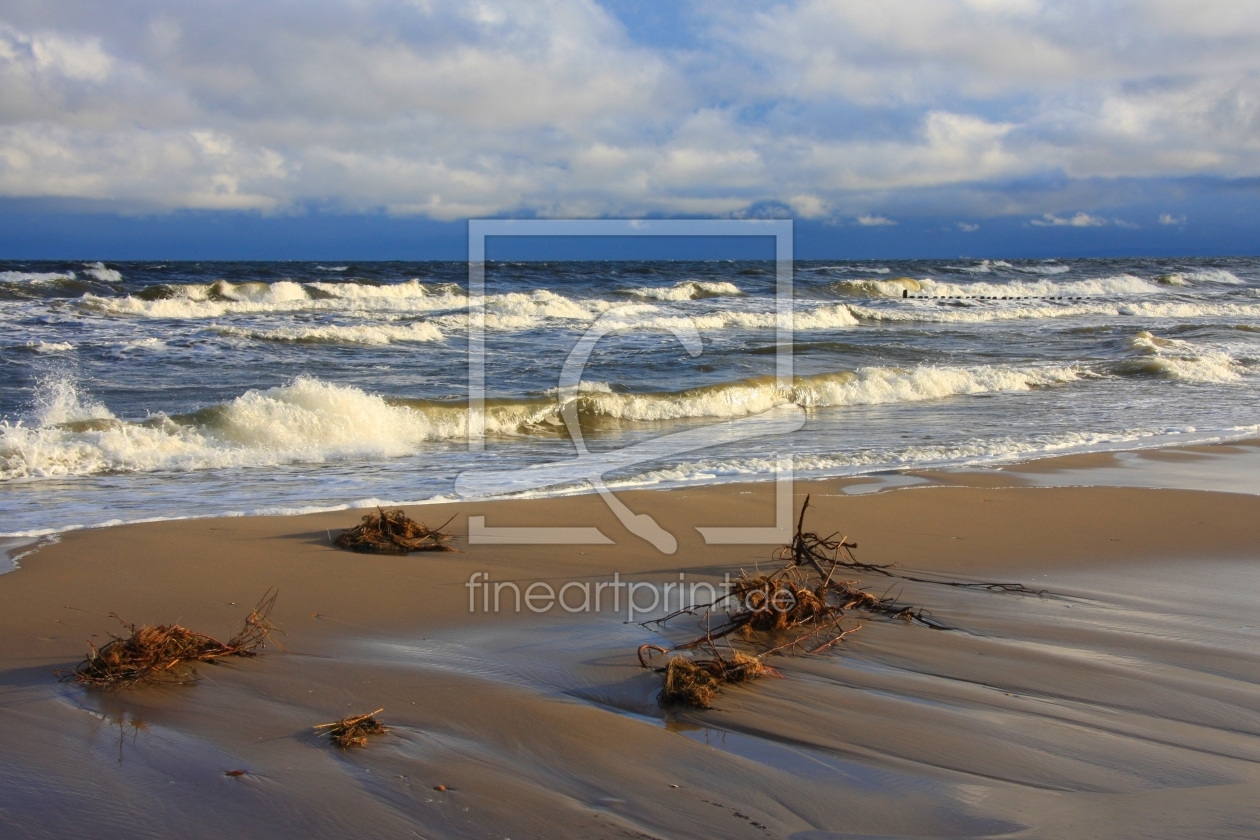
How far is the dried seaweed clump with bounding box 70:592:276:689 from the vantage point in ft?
9.95

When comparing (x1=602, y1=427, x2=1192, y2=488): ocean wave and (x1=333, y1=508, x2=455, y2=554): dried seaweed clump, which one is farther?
(x1=602, y1=427, x2=1192, y2=488): ocean wave

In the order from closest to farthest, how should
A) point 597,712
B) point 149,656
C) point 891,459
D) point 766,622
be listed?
1. point 597,712
2. point 149,656
3. point 766,622
4. point 891,459

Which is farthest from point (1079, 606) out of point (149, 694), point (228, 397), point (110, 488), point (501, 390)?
point (228, 397)

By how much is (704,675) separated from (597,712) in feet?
1.32

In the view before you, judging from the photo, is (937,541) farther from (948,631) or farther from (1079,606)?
(948,631)

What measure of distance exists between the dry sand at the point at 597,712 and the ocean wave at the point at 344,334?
12907mm

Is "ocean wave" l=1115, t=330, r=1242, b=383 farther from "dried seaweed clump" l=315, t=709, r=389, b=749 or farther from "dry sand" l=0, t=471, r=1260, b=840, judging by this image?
"dried seaweed clump" l=315, t=709, r=389, b=749

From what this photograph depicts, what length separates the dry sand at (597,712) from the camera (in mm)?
2336

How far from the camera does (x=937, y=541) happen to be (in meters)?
5.37

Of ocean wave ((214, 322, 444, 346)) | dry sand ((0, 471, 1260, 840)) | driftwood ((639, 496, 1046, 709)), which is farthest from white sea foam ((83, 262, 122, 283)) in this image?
driftwood ((639, 496, 1046, 709))

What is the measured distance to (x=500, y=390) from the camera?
1237 centimetres

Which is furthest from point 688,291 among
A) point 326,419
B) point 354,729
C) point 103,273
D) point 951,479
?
point 354,729

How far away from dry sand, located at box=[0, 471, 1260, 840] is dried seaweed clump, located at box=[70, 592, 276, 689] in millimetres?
72

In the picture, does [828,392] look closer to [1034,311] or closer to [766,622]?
[766,622]
